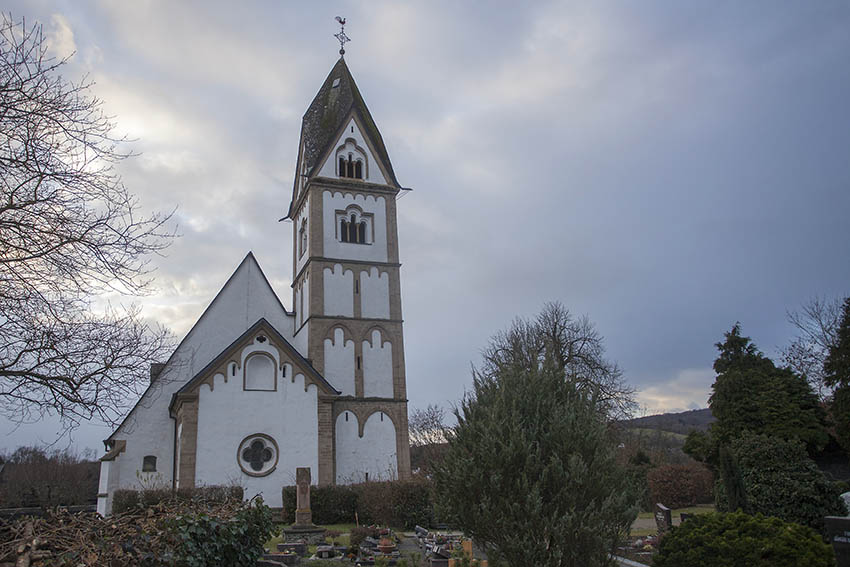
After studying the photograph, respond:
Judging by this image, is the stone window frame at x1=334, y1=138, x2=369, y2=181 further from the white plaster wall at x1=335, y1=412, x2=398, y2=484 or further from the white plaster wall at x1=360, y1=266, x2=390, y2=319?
the white plaster wall at x1=335, y1=412, x2=398, y2=484

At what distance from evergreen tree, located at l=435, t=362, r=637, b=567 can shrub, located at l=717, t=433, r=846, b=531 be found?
7387mm

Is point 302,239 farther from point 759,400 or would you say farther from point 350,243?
point 759,400

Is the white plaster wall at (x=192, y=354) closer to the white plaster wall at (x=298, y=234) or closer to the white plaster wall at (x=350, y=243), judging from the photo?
the white plaster wall at (x=298, y=234)

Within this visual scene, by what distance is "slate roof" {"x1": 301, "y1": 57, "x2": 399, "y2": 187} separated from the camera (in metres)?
34.2

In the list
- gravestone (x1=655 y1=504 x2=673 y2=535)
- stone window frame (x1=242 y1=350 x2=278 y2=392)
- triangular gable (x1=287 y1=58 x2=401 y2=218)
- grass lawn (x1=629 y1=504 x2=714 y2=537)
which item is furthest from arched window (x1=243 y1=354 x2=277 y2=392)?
gravestone (x1=655 y1=504 x2=673 y2=535)

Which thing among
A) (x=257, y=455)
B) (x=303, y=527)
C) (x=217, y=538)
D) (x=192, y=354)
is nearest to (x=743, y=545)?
(x=217, y=538)

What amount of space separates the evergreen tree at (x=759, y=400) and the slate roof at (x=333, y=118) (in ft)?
62.5

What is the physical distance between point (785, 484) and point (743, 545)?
624cm

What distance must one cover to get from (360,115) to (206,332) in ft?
46.3

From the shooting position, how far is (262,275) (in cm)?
3275

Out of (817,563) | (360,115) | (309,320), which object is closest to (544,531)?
(817,563)

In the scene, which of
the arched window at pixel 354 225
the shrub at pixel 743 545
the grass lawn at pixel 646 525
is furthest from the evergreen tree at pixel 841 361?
the arched window at pixel 354 225

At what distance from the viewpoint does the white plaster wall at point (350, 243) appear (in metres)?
32.2

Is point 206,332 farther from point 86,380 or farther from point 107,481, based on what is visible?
point 86,380
